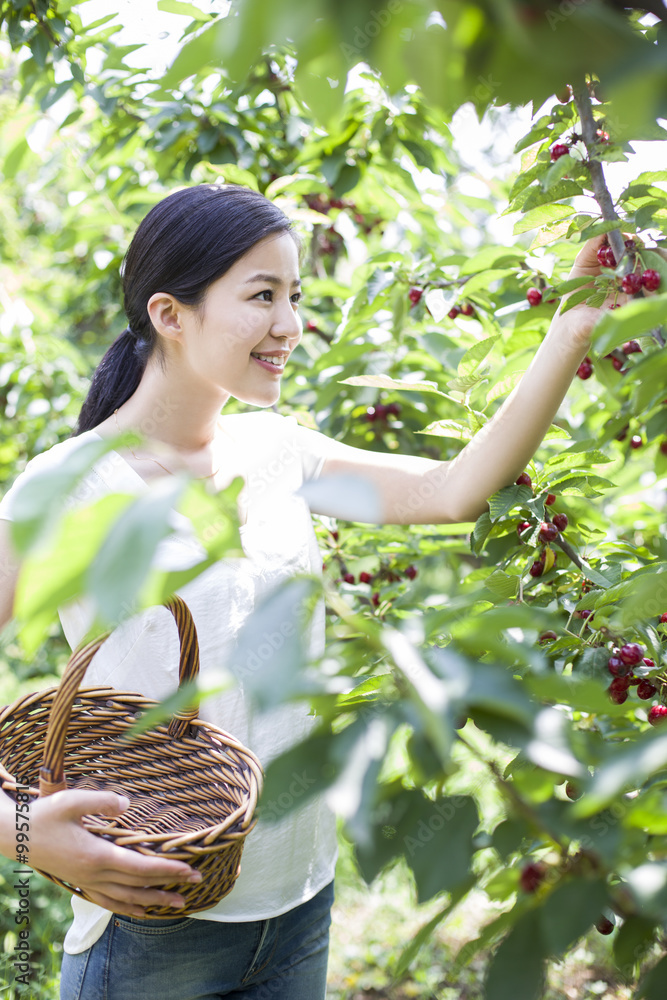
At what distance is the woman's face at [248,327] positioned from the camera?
137cm

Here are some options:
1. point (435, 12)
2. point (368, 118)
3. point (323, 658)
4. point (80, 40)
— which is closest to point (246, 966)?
point (323, 658)

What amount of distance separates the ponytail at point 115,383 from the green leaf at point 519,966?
3.99 ft

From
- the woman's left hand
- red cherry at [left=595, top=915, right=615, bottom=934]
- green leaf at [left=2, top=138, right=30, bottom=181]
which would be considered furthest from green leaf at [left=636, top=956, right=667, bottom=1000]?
green leaf at [left=2, top=138, right=30, bottom=181]

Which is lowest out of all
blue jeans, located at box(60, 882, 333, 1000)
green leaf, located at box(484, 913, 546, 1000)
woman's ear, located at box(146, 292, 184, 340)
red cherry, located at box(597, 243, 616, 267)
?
blue jeans, located at box(60, 882, 333, 1000)

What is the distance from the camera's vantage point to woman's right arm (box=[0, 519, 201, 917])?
918 millimetres

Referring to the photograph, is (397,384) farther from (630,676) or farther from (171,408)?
(630,676)

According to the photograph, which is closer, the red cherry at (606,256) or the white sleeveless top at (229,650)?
the red cherry at (606,256)

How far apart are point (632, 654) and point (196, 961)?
811 mm

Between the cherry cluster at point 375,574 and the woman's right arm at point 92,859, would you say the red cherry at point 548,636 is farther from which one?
the cherry cluster at point 375,574

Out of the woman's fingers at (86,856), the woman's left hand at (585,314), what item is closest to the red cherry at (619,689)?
the woman's left hand at (585,314)

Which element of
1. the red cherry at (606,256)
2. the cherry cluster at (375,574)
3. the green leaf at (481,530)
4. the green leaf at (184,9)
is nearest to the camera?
the red cherry at (606,256)

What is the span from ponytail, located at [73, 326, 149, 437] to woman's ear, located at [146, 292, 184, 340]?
105mm

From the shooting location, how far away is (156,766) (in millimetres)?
1301

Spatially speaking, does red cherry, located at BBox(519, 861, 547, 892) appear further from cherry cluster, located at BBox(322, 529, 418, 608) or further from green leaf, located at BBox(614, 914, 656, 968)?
cherry cluster, located at BBox(322, 529, 418, 608)
